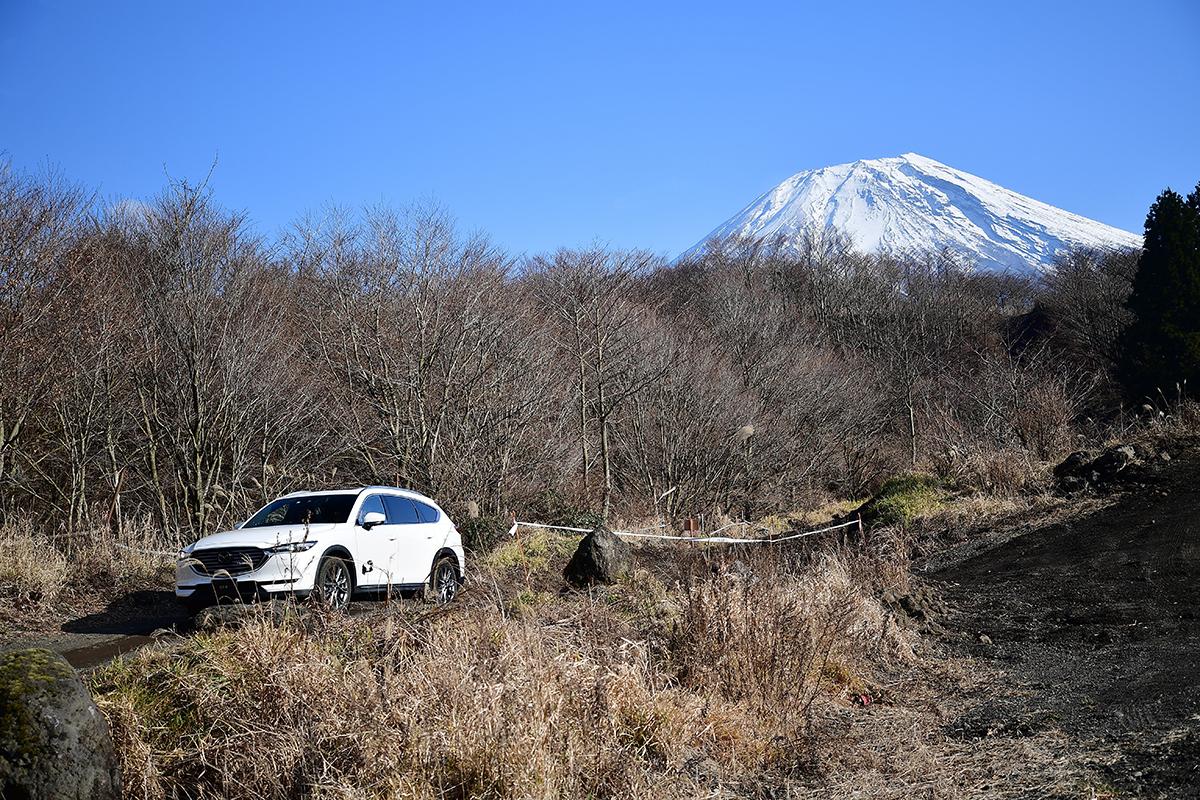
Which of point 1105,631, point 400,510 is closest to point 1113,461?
point 1105,631

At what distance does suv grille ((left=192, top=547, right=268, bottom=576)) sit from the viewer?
10.1m

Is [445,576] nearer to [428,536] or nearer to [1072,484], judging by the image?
[428,536]

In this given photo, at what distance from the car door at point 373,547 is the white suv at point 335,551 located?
1 cm

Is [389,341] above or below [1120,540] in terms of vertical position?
above

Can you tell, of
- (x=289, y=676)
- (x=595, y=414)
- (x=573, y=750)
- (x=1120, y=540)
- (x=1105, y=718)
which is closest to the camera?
(x=573, y=750)

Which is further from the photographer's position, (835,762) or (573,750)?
(835,762)

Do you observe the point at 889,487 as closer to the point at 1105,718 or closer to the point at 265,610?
the point at 1105,718

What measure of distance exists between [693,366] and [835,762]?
1054 inches

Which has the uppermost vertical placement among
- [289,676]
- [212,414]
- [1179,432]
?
[212,414]

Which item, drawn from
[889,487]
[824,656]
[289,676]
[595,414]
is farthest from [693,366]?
[289,676]

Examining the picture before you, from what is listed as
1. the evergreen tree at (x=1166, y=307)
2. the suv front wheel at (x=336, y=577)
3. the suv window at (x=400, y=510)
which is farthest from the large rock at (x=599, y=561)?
the evergreen tree at (x=1166, y=307)

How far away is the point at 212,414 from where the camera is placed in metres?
21.0

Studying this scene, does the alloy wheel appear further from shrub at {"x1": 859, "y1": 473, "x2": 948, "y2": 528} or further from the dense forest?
shrub at {"x1": 859, "y1": 473, "x2": 948, "y2": 528}

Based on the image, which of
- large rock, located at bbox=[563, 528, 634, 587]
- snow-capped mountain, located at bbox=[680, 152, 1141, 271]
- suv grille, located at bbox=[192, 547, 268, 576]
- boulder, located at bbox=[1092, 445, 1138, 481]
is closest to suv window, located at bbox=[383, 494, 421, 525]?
suv grille, located at bbox=[192, 547, 268, 576]
